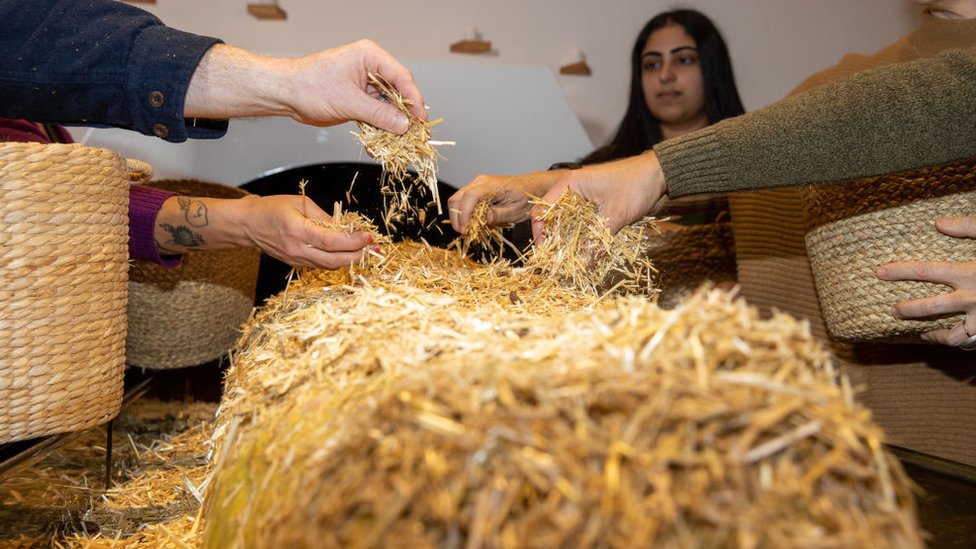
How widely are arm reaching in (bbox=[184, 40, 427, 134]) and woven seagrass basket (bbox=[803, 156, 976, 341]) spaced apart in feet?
3.34

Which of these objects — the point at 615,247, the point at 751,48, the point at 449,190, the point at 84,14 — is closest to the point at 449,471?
the point at 615,247

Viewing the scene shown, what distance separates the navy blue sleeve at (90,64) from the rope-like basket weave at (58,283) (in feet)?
0.40

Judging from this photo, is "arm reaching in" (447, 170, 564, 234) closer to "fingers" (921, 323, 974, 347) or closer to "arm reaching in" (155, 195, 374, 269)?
"arm reaching in" (155, 195, 374, 269)

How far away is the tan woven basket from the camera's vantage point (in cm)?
243

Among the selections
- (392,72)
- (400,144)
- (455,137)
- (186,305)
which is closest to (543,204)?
(400,144)

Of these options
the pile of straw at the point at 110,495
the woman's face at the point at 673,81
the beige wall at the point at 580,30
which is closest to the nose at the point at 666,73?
the woman's face at the point at 673,81

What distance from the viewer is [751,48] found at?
455 cm

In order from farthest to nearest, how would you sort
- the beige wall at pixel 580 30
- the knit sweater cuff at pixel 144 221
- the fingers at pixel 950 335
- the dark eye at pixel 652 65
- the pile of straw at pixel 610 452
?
the beige wall at pixel 580 30
the dark eye at pixel 652 65
the knit sweater cuff at pixel 144 221
the fingers at pixel 950 335
the pile of straw at pixel 610 452

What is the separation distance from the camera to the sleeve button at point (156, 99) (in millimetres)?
1395

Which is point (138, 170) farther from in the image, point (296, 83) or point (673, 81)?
point (673, 81)

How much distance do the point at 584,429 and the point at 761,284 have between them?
1.85m

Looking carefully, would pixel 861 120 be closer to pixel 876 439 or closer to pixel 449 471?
pixel 876 439

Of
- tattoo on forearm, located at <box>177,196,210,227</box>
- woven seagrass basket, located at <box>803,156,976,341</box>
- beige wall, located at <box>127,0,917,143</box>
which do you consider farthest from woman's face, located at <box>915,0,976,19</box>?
beige wall, located at <box>127,0,917,143</box>

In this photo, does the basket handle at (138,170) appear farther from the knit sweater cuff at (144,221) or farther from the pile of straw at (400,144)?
the pile of straw at (400,144)
